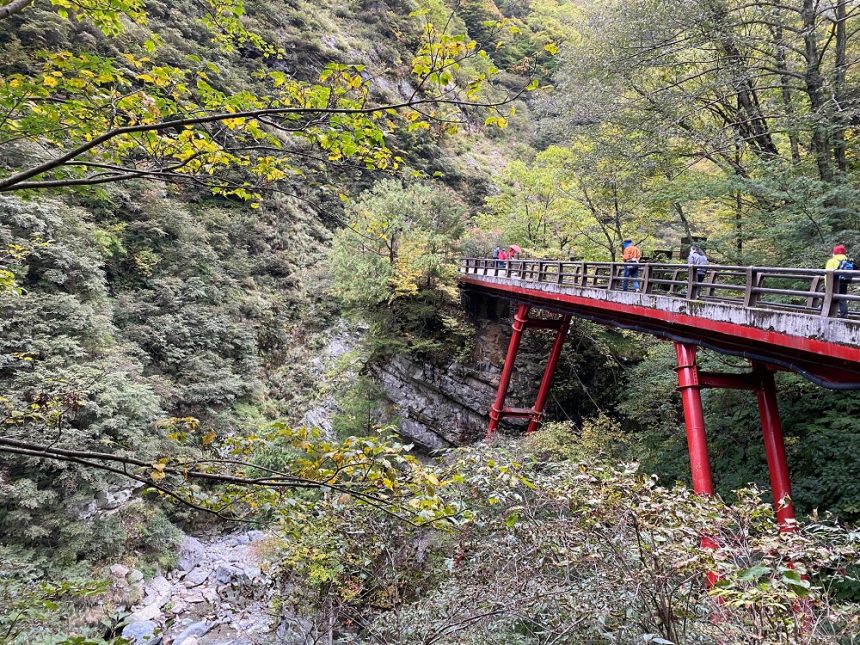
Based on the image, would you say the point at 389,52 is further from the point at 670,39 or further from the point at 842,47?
the point at 842,47

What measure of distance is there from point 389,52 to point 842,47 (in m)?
30.5

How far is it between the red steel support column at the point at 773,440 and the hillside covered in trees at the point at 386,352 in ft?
4.16

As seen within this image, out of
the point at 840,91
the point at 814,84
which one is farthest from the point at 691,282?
the point at 814,84

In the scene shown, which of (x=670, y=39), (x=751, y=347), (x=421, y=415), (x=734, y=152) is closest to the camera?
(x=751, y=347)

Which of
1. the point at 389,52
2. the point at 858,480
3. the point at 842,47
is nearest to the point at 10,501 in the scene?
the point at 858,480

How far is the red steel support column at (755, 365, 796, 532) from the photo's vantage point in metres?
5.78

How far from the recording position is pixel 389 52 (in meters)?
32.6

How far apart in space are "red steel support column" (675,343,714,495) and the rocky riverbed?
7.99m

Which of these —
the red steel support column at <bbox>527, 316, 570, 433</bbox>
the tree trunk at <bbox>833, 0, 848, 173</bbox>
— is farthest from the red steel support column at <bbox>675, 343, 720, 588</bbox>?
the red steel support column at <bbox>527, 316, 570, 433</bbox>

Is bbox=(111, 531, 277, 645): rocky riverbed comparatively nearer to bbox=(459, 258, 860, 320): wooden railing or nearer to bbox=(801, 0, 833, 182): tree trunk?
bbox=(459, 258, 860, 320): wooden railing

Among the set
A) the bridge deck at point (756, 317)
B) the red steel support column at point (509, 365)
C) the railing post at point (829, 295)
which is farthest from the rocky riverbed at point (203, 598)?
the railing post at point (829, 295)

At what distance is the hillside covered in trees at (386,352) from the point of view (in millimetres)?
2521

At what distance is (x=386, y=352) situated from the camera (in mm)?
15938

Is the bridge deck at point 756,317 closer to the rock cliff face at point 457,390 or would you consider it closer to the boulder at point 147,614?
the rock cliff face at point 457,390
